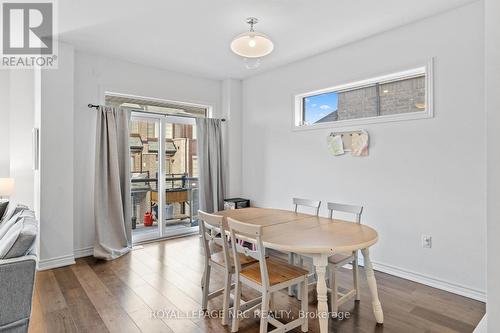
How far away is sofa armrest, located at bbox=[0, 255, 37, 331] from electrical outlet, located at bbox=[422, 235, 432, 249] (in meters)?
3.50

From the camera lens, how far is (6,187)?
410 cm

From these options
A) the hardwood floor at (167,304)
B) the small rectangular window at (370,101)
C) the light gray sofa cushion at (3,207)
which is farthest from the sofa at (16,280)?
the small rectangular window at (370,101)

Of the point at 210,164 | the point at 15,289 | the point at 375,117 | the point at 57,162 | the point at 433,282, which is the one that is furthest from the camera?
the point at 210,164

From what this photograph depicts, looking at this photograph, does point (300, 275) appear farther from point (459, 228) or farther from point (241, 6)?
point (241, 6)

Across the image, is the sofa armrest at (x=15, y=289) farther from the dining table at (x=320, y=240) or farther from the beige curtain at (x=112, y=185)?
the beige curtain at (x=112, y=185)

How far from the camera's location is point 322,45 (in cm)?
370

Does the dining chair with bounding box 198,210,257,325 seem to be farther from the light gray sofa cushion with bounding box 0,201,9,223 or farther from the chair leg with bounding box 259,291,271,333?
the light gray sofa cushion with bounding box 0,201,9,223

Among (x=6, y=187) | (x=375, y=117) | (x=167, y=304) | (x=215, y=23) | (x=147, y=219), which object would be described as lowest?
(x=167, y=304)

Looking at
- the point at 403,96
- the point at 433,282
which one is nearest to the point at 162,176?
the point at 403,96

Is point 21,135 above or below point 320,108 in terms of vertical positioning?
below

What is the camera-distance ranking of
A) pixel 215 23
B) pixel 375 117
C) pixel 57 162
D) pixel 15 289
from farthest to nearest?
pixel 57 162, pixel 375 117, pixel 215 23, pixel 15 289

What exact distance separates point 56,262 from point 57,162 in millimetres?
1223

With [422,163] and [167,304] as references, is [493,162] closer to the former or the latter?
[422,163]

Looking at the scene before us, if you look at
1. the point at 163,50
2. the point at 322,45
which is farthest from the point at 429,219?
the point at 163,50
